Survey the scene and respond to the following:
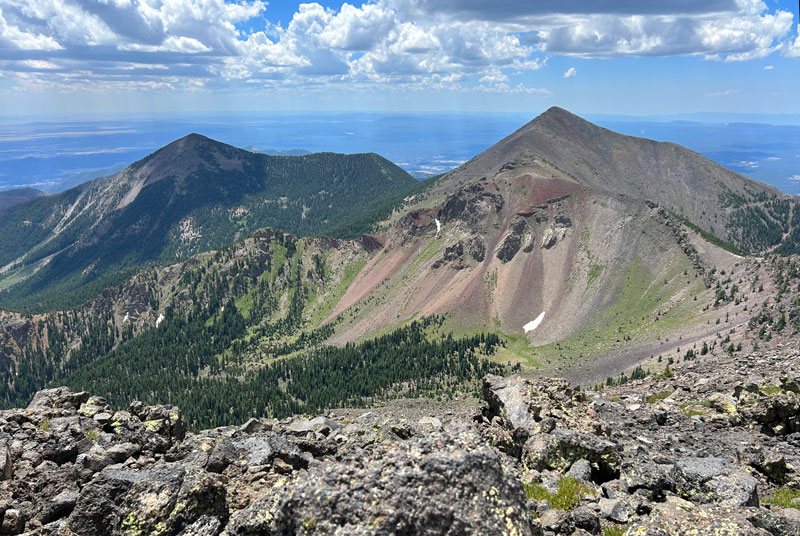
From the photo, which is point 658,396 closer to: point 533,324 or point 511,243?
point 533,324

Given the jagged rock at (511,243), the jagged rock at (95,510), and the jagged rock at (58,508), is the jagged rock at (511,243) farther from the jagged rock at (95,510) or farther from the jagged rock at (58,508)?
the jagged rock at (95,510)

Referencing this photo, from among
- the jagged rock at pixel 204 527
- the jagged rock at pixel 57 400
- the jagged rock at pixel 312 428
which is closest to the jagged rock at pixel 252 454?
the jagged rock at pixel 204 527

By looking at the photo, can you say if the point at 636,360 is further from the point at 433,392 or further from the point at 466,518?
the point at 466,518

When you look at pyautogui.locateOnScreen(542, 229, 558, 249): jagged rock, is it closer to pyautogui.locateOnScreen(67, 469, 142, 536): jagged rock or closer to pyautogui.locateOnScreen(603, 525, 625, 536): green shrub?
pyautogui.locateOnScreen(603, 525, 625, 536): green shrub

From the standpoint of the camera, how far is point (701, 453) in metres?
25.6

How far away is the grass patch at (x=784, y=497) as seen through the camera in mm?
16667

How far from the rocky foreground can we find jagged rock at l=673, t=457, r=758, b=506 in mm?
61

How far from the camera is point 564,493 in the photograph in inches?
656

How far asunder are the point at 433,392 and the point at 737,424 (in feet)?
336

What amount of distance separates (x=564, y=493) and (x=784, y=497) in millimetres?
9731

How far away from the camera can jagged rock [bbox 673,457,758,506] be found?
1584cm

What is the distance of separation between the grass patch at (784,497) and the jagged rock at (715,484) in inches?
54.1

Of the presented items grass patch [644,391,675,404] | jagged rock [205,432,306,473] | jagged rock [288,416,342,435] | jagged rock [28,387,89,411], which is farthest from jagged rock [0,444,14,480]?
grass patch [644,391,675,404]

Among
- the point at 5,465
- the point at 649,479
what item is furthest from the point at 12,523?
the point at 649,479
